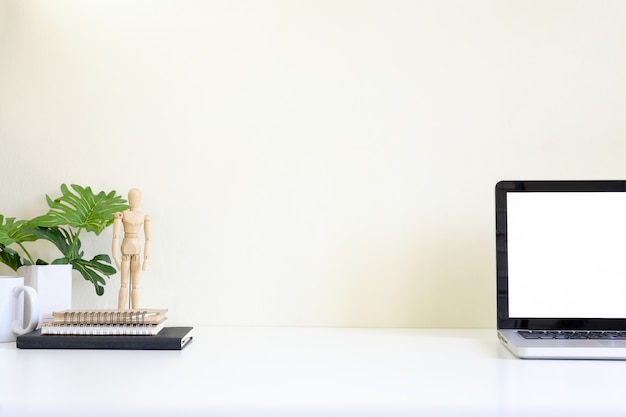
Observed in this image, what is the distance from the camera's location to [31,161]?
137 cm

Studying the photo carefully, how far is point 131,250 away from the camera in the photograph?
1237 mm

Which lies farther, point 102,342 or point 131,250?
point 131,250

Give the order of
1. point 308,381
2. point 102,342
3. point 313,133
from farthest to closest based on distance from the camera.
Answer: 1. point 313,133
2. point 102,342
3. point 308,381

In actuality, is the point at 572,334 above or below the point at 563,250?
below

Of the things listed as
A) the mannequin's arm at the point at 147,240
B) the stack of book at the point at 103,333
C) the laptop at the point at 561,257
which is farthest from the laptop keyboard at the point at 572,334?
the mannequin's arm at the point at 147,240

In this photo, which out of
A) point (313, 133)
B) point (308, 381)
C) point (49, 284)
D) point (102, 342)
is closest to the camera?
point (308, 381)

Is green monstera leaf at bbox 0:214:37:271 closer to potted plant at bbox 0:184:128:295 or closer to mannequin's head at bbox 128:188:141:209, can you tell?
potted plant at bbox 0:184:128:295

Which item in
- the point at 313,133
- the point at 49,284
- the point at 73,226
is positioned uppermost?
the point at 313,133

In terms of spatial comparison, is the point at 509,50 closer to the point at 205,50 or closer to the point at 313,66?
the point at 313,66

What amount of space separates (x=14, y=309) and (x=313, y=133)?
0.70 meters

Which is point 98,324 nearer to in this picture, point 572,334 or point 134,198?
point 134,198

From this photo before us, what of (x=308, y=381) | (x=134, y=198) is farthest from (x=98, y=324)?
(x=308, y=381)

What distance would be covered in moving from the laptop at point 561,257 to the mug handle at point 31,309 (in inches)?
33.9

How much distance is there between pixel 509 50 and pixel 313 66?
437mm
